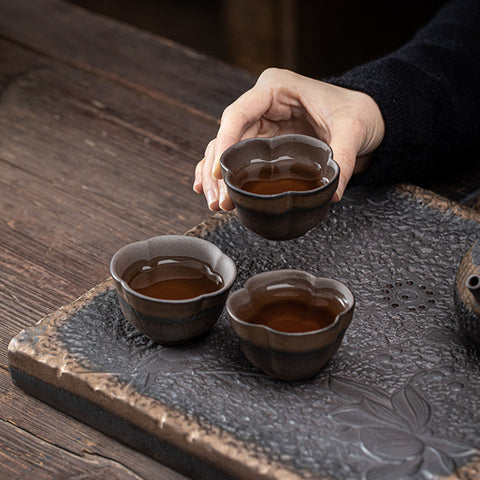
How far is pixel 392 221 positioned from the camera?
1.36 meters

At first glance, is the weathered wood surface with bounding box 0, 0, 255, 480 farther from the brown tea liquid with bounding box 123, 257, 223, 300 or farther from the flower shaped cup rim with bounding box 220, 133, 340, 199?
the flower shaped cup rim with bounding box 220, 133, 340, 199

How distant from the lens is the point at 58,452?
3.26ft

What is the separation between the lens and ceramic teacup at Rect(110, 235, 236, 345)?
1.00 metres

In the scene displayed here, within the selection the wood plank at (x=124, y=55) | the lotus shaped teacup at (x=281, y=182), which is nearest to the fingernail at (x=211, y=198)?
the lotus shaped teacup at (x=281, y=182)

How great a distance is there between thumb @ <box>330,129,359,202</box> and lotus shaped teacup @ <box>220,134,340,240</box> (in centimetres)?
11

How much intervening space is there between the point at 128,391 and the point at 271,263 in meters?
0.37

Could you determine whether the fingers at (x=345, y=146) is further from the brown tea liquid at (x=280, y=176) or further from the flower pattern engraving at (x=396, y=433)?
the flower pattern engraving at (x=396, y=433)

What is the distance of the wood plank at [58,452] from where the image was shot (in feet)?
3.18

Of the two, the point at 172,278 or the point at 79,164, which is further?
the point at 79,164

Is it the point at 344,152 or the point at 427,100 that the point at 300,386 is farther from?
the point at 427,100

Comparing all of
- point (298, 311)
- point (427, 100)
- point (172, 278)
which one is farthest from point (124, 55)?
point (298, 311)

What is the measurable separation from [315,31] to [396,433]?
8.51 feet

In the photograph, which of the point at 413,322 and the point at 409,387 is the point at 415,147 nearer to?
the point at 413,322

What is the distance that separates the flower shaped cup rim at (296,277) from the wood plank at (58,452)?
0.71 feet
